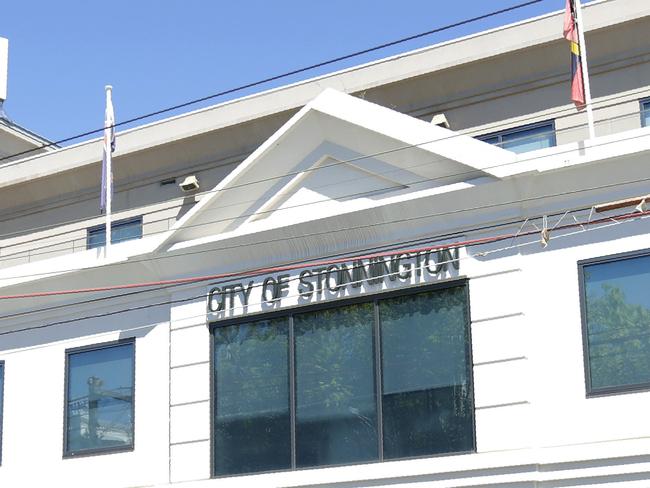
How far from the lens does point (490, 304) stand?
17938 mm

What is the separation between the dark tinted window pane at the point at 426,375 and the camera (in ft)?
58.9

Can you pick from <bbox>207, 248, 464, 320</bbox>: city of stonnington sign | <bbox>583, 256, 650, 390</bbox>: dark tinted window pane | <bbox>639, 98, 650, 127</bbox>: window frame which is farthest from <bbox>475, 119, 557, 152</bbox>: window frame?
<bbox>583, 256, 650, 390</bbox>: dark tinted window pane

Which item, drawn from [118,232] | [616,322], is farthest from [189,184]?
[616,322]

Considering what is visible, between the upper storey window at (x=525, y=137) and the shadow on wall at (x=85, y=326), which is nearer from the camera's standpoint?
the shadow on wall at (x=85, y=326)

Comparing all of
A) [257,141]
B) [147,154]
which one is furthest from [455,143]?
[147,154]

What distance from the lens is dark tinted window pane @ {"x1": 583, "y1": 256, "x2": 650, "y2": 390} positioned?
1694 cm

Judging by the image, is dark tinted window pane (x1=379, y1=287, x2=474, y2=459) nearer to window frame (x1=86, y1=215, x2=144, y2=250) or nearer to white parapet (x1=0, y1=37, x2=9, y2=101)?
window frame (x1=86, y1=215, x2=144, y2=250)

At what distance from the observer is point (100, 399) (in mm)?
21703

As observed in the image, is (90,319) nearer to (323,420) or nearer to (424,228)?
(323,420)

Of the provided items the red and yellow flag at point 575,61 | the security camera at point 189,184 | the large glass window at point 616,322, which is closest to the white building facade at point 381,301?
the large glass window at point 616,322

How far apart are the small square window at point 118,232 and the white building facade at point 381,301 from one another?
1794 mm

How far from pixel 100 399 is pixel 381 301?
18.8 feet

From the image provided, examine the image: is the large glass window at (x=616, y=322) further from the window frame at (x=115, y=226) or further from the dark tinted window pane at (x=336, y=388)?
the window frame at (x=115, y=226)

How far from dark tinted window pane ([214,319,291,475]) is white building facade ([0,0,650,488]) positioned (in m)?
0.04
